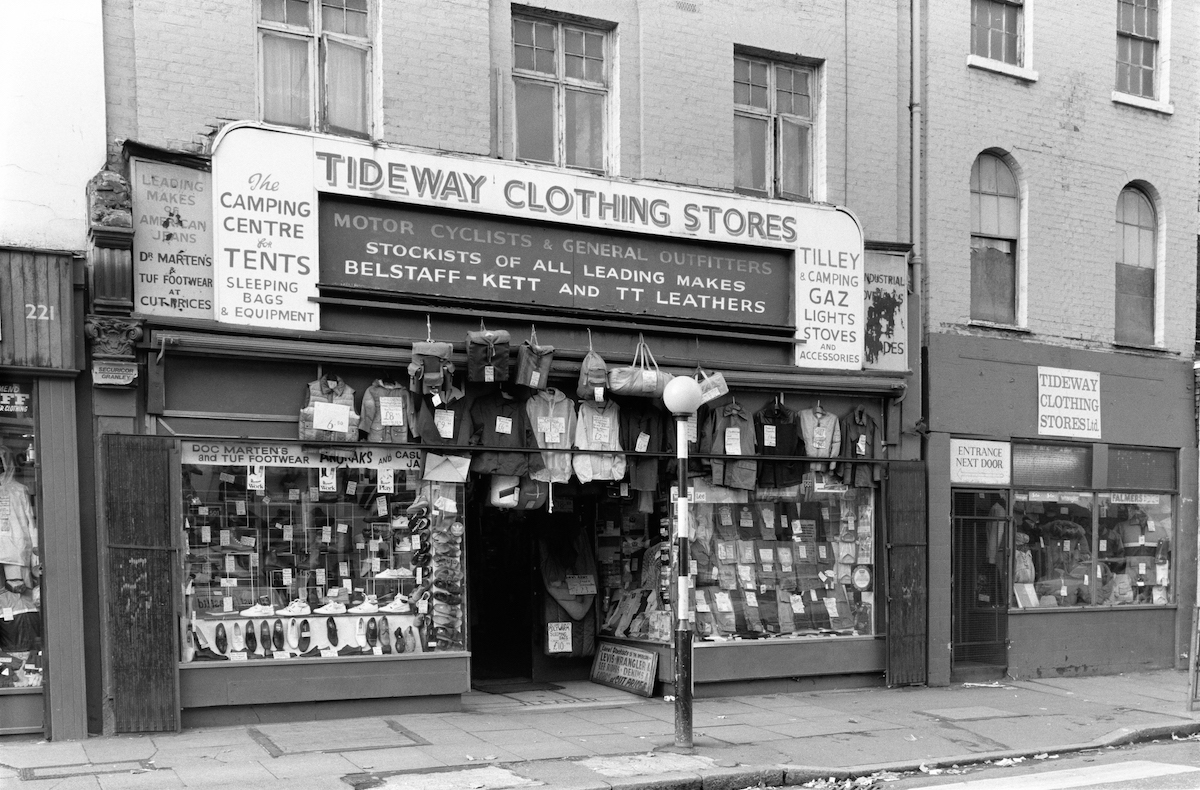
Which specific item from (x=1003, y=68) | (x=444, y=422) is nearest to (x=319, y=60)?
(x=444, y=422)

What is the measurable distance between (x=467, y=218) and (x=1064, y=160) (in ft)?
29.2

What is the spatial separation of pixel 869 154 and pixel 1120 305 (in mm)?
4922

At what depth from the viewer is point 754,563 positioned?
544 inches

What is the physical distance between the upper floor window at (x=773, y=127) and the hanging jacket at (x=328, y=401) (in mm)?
5420

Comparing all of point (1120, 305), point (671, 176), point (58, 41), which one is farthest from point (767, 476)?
point (58, 41)

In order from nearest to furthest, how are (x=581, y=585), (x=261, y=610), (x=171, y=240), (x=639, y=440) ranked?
(x=171, y=240) → (x=261, y=610) → (x=639, y=440) → (x=581, y=585)

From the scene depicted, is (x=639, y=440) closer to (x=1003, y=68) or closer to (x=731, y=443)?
(x=731, y=443)

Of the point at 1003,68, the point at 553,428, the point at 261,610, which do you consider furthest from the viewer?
the point at 1003,68

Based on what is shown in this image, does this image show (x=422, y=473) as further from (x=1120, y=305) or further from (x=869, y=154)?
(x=1120, y=305)

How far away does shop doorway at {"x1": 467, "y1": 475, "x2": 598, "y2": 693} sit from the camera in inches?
547

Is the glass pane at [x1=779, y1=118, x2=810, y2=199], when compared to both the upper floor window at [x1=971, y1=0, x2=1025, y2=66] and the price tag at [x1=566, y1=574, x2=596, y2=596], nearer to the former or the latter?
the upper floor window at [x1=971, y1=0, x2=1025, y2=66]

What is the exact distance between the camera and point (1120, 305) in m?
16.9

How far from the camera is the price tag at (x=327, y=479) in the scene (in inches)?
450

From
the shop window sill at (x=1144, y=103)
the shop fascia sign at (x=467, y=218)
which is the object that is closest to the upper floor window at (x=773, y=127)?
the shop fascia sign at (x=467, y=218)
